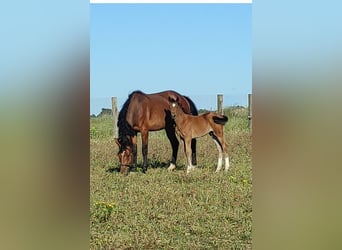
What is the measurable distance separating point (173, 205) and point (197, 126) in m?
0.54

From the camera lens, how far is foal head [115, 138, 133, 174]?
3.41m

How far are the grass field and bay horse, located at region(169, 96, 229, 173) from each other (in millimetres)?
55

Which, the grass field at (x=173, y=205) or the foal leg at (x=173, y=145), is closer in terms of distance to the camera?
the grass field at (x=173, y=205)

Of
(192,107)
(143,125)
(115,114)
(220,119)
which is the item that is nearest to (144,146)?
(143,125)

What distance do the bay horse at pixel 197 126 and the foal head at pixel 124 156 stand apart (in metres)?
0.35

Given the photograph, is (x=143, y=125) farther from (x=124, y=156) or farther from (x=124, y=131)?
(x=124, y=156)

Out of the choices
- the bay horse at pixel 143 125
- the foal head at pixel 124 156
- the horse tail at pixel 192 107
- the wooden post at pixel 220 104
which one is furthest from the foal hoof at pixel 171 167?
the wooden post at pixel 220 104

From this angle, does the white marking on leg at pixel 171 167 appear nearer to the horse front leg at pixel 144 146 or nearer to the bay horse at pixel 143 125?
the bay horse at pixel 143 125

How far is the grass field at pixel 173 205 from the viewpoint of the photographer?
10.7 feet
